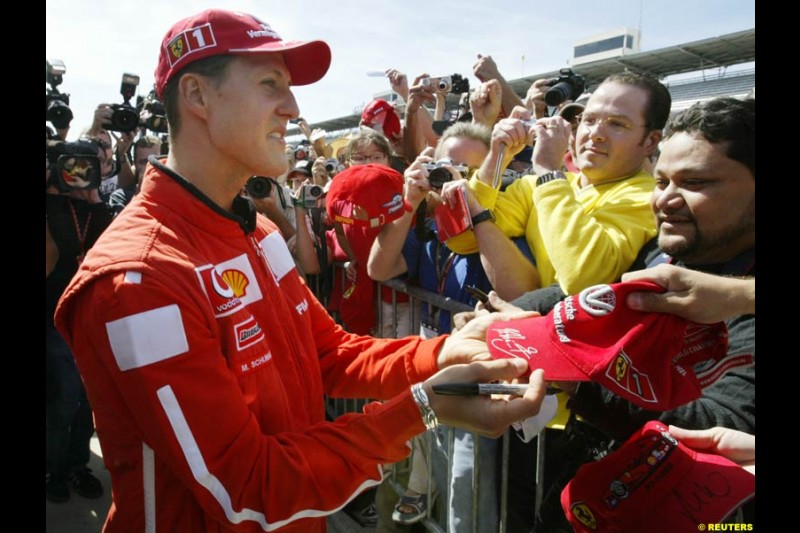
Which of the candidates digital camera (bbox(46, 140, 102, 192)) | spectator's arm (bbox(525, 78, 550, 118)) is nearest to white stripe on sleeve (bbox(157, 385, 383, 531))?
digital camera (bbox(46, 140, 102, 192))

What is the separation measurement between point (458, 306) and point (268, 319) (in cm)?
121

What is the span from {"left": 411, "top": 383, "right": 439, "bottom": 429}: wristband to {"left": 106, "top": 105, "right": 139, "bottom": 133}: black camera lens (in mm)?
5066

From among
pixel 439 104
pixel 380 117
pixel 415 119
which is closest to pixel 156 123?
pixel 380 117

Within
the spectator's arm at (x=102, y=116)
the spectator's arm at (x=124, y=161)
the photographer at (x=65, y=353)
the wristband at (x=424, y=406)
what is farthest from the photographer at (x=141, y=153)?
the wristband at (x=424, y=406)

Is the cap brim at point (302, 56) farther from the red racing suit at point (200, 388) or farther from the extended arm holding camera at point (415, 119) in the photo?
the extended arm holding camera at point (415, 119)

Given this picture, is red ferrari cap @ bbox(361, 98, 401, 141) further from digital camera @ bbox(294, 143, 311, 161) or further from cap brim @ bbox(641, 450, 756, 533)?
cap brim @ bbox(641, 450, 756, 533)

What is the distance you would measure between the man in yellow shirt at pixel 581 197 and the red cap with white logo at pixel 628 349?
0.62 meters

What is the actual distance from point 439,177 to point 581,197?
2.52 ft

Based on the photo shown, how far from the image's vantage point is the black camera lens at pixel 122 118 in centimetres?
544

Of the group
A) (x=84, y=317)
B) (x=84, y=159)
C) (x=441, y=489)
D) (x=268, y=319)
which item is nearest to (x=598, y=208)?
(x=268, y=319)

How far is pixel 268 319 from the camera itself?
5.49ft

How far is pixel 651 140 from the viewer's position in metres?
2.52

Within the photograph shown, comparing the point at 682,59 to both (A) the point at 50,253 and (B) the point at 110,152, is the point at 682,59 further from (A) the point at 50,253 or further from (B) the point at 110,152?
(A) the point at 50,253
